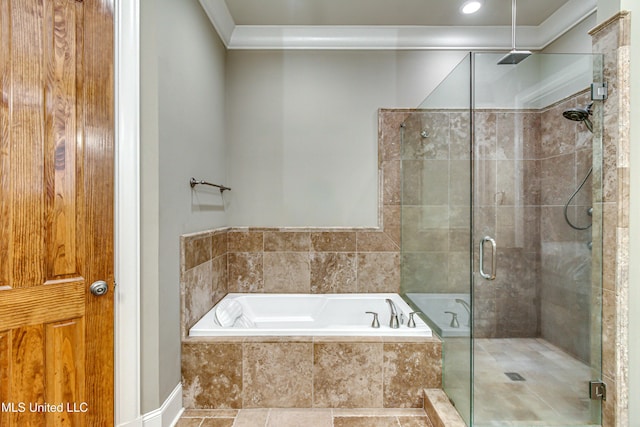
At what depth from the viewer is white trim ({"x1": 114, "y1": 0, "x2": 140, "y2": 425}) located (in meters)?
1.55

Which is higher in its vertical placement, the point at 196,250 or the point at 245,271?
the point at 196,250

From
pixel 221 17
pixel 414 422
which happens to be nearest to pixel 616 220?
pixel 414 422

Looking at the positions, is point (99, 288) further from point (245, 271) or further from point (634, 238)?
point (634, 238)

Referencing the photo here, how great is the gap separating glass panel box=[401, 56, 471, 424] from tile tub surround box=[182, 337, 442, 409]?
0.26 meters

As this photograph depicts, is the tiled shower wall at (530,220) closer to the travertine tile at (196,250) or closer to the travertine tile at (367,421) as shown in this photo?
the travertine tile at (367,421)

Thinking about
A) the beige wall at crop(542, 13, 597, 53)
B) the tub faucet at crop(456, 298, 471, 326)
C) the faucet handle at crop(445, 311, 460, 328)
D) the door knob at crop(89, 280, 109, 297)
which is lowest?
the faucet handle at crop(445, 311, 460, 328)

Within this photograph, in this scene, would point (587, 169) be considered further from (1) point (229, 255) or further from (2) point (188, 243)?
(1) point (229, 255)

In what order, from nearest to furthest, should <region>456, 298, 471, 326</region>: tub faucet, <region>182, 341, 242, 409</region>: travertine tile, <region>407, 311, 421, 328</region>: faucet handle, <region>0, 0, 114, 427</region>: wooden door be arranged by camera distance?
<region>0, 0, 114, 427</region>: wooden door, <region>456, 298, 471, 326</region>: tub faucet, <region>182, 341, 242, 409</region>: travertine tile, <region>407, 311, 421, 328</region>: faucet handle

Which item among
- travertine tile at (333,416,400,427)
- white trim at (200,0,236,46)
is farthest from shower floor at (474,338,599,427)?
white trim at (200,0,236,46)

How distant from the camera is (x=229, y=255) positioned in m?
2.84

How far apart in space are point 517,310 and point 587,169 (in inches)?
31.9

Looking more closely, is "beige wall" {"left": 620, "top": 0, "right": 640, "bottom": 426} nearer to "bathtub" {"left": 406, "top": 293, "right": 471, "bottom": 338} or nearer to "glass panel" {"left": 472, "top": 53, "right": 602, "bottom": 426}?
"glass panel" {"left": 472, "top": 53, "right": 602, "bottom": 426}

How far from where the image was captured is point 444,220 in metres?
2.05

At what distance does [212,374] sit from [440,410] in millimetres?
1307
